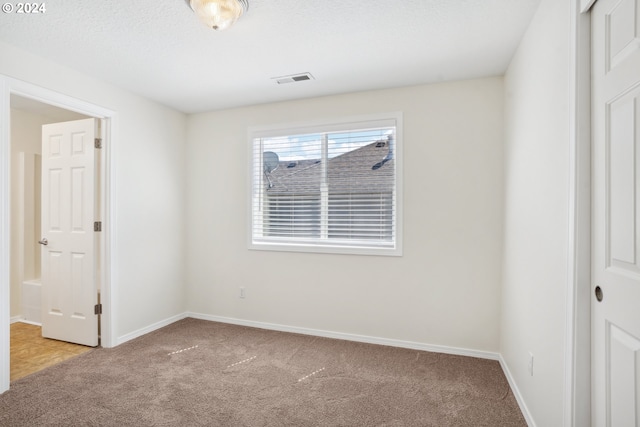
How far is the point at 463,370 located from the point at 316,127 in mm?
2673

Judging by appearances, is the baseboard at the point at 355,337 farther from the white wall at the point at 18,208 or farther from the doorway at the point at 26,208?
the white wall at the point at 18,208

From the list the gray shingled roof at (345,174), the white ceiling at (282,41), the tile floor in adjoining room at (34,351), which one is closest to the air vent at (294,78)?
the white ceiling at (282,41)

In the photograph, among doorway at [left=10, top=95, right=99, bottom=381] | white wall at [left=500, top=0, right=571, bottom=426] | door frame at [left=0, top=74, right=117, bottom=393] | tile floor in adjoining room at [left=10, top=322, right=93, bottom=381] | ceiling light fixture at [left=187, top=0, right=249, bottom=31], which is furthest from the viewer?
doorway at [left=10, top=95, right=99, bottom=381]

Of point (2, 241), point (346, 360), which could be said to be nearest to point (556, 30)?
point (346, 360)

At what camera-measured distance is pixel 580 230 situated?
1.46 meters

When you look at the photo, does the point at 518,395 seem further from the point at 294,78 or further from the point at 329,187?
the point at 294,78

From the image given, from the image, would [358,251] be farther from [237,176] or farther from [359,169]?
[237,176]

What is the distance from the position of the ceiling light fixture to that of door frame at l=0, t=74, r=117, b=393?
1656 millimetres

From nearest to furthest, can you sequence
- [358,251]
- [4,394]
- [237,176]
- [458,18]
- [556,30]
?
[556,30]
[458,18]
[4,394]
[358,251]
[237,176]

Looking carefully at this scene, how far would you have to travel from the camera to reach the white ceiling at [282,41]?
2080 mm

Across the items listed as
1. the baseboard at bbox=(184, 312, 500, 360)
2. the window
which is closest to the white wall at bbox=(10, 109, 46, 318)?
the baseboard at bbox=(184, 312, 500, 360)

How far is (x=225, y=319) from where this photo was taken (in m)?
4.03

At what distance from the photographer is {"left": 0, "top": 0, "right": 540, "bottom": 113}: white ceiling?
2080 millimetres

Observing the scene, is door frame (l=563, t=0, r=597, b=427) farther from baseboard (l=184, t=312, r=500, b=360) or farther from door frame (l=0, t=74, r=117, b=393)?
door frame (l=0, t=74, r=117, b=393)
